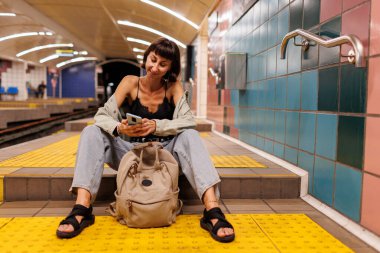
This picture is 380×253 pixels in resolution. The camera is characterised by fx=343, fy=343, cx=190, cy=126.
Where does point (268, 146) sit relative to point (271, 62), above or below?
below

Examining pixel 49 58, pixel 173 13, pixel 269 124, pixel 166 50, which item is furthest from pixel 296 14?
pixel 49 58

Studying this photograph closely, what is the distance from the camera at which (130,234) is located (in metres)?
1.85

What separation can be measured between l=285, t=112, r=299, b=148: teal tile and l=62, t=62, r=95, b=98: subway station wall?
26.0m

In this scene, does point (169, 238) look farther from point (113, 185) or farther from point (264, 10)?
point (264, 10)

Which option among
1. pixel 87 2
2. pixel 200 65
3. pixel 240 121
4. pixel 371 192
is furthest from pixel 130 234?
pixel 87 2

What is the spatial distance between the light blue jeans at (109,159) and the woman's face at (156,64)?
0.43 meters

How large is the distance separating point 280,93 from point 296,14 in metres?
0.72

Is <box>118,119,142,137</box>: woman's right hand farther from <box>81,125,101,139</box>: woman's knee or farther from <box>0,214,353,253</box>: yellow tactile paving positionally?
<box>0,214,353,253</box>: yellow tactile paving

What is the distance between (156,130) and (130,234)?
0.63m

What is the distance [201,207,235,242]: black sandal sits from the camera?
1763 millimetres

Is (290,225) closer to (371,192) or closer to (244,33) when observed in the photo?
(371,192)

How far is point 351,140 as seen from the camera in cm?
198

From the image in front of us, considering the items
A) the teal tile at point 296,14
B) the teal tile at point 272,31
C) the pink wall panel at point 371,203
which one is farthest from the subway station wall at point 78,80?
the pink wall panel at point 371,203

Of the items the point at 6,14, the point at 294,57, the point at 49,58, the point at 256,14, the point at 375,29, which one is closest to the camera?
the point at 375,29
